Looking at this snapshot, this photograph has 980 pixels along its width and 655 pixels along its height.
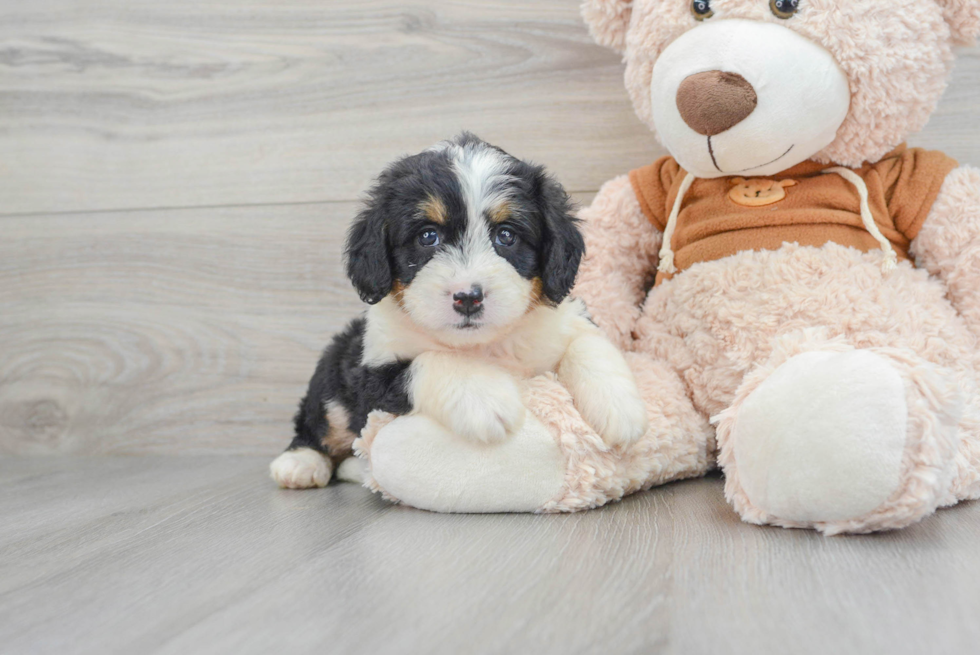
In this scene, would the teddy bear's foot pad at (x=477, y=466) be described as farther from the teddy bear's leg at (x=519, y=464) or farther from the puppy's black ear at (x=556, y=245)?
the puppy's black ear at (x=556, y=245)

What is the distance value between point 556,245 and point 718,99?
1.44 feet

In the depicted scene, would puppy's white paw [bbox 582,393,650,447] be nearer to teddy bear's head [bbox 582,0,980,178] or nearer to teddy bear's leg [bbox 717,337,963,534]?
teddy bear's leg [bbox 717,337,963,534]

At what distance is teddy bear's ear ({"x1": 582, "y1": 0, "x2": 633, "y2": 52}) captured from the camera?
188 cm

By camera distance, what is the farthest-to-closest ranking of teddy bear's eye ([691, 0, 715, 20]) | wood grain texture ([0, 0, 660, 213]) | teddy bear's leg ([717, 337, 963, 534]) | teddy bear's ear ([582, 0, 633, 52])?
wood grain texture ([0, 0, 660, 213]) → teddy bear's ear ([582, 0, 633, 52]) → teddy bear's eye ([691, 0, 715, 20]) → teddy bear's leg ([717, 337, 963, 534])

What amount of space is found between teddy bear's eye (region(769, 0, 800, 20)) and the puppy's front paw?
0.96 metres

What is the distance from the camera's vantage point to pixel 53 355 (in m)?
2.65

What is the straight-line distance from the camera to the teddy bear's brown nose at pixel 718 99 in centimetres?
159

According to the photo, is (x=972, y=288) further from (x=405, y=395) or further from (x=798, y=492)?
(x=405, y=395)

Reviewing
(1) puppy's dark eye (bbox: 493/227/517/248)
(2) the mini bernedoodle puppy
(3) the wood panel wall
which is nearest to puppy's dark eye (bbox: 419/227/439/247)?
(2) the mini bernedoodle puppy

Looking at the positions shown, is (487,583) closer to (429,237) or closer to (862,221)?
(429,237)

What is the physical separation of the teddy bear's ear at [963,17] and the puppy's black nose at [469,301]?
1.17 m

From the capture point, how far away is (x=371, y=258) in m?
1.56

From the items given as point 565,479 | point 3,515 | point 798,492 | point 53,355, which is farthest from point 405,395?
point 53,355

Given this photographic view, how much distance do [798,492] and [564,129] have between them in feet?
4.50
